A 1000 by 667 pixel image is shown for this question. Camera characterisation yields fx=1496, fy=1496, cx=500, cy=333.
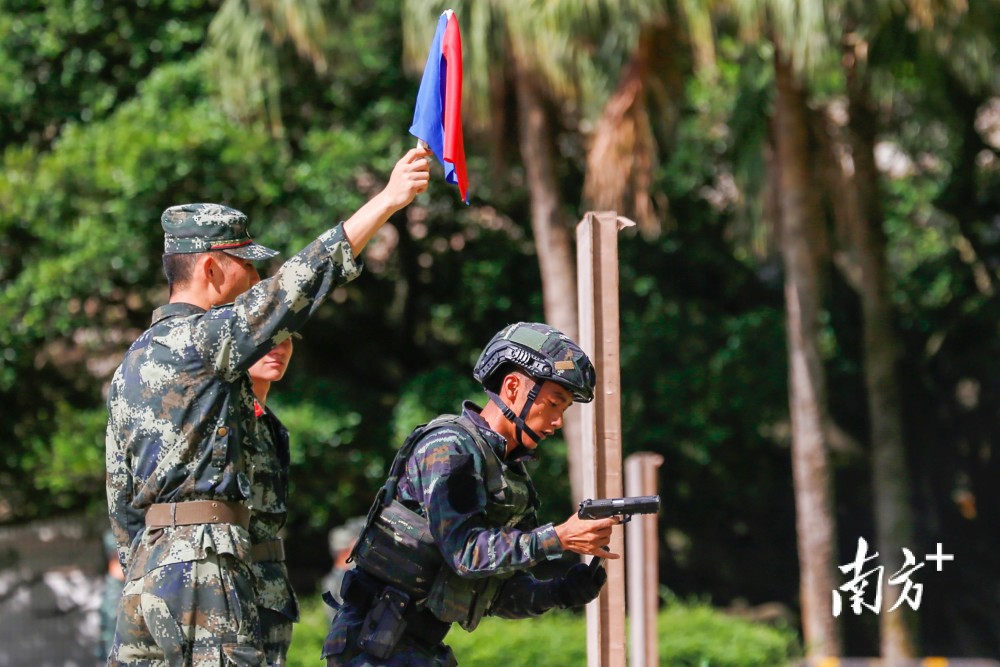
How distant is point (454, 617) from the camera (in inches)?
144

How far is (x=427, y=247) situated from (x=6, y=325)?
4.10 m

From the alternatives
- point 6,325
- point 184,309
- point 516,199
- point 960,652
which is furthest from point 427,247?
point 184,309

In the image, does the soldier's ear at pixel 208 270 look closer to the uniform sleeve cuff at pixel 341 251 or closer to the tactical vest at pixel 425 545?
the uniform sleeve cuff at pixel 341 251

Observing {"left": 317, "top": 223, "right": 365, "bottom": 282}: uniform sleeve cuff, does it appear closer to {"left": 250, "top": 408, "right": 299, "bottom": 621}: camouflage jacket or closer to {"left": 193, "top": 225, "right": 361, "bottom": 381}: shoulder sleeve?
{"left": 193, "top": 225, "right": 361, "bottom": 381}: shoulder sleeve

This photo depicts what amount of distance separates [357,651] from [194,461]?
645mm

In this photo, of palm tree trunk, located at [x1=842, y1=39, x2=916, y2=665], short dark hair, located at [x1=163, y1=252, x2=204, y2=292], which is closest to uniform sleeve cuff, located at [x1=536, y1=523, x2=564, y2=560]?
short dark hair, located at [x1=163, y1=252, x2=204, y2=292]

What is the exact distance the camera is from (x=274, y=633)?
3760 millimetres

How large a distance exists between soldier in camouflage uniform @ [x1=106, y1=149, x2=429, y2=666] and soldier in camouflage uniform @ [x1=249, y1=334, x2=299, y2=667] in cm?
12

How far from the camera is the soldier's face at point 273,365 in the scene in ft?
14.3

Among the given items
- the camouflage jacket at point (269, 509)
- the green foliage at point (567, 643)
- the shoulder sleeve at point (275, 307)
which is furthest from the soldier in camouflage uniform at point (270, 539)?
the green foliage at point (567, 643)

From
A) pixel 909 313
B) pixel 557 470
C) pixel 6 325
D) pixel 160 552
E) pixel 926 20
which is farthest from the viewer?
pixel 909 313

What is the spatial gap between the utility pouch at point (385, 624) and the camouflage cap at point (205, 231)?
889 mm

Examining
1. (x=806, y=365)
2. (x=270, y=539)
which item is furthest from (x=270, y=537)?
(x=806, y=365)

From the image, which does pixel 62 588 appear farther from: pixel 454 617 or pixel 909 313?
pixel 454 617
